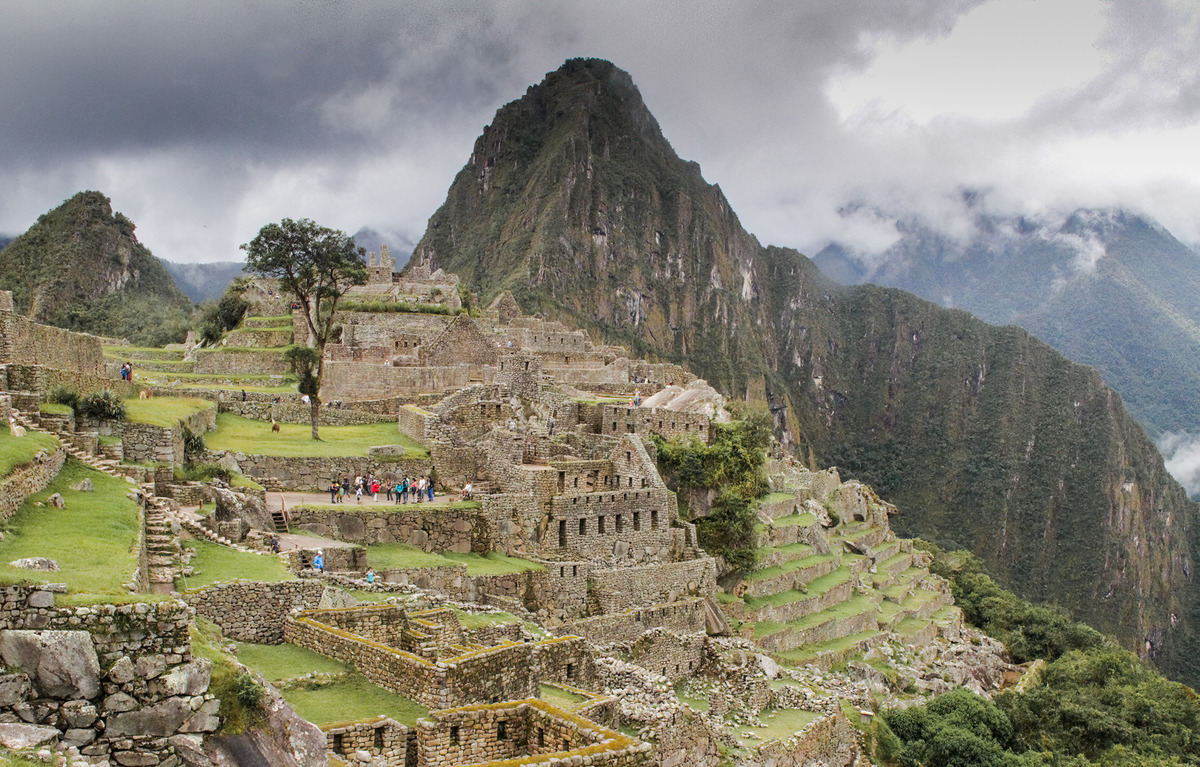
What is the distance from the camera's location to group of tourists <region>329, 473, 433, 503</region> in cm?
2191

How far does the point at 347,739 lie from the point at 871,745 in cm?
1903

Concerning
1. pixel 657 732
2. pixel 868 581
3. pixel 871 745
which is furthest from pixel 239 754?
pixel 868 581

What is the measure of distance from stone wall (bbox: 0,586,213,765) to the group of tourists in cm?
1355

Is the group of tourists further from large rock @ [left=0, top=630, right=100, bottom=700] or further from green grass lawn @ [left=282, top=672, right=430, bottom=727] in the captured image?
large rock @ [left=0, top=630, right=100, bottom=700]

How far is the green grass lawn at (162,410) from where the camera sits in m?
18.9

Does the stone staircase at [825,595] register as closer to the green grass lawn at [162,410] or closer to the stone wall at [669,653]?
the stone wall at [669,653]

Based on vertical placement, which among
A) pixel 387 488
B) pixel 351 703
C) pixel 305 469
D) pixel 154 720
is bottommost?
pixel 351 703

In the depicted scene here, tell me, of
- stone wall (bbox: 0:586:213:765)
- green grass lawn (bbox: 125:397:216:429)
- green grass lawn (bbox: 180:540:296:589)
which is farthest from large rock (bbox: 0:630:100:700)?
green grass lawn (bbox: 125:397:216:429)

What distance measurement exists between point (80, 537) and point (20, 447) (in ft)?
9.11

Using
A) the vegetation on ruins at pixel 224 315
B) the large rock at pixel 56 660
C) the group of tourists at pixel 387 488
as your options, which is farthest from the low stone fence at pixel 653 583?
the vegetation on ruins at pixel 224 315

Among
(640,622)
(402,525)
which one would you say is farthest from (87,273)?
(640,622)

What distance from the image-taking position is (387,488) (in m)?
22.9

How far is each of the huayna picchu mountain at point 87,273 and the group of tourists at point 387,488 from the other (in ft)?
193

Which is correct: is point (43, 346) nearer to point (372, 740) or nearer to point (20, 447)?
point (20, 447)
